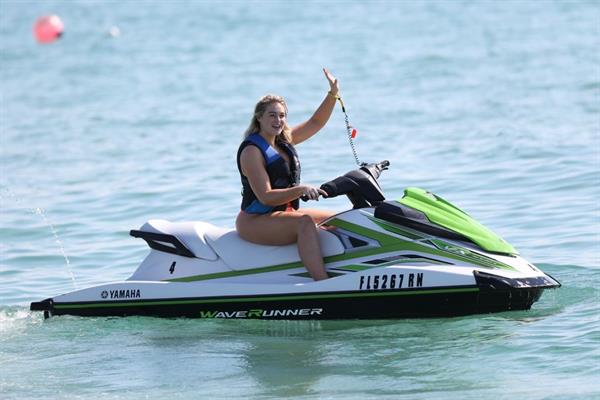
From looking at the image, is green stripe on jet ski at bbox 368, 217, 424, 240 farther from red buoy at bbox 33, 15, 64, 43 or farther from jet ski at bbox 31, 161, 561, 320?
red buoy at bbox 33, 15, 64, 43

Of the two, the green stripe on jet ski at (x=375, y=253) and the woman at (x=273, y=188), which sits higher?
the woman at (x=273, y=188)

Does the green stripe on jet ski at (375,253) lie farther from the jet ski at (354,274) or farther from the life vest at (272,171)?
the life vest at (272,171)


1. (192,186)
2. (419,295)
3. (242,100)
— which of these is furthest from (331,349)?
(242,100)

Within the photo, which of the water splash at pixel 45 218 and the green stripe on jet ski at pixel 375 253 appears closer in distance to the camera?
the green stripe on jet ski at pixel 375 253

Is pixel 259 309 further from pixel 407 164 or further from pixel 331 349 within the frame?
pixel 407 164

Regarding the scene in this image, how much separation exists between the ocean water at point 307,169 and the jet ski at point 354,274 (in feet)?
0.45

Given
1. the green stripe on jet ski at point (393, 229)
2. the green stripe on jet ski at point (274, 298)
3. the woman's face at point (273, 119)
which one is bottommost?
the green stripe on jet ski at point (274, 298)

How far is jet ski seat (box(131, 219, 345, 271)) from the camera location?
8.14m

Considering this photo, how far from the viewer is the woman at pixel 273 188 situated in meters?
7.93

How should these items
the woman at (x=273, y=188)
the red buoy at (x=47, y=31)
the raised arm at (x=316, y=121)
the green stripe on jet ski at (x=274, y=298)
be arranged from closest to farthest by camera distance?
1. the green stripe on jet ski at (x=274, y=298)
2. the woman at (x=273, y=188)
3. the raised arm at (x=316, y=121)
4. the red buoy at (x=47, y=31)

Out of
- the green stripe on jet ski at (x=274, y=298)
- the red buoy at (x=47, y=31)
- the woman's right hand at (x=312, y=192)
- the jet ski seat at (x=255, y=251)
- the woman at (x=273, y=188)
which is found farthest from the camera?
the red buoy at (x=47, y=31)

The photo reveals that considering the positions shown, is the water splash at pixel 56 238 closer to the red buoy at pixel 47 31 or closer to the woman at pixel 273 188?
the woman at pixel 273 188

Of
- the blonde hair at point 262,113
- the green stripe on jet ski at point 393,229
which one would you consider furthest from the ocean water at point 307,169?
the blonde hair at point 262,113

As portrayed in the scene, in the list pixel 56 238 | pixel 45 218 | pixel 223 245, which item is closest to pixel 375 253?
pixel 223 245
